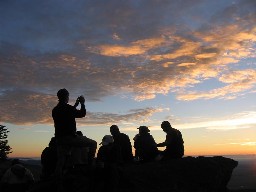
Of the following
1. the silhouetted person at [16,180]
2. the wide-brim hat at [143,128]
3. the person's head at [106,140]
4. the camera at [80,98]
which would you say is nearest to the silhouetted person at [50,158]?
the silhouetted person at [16,180]

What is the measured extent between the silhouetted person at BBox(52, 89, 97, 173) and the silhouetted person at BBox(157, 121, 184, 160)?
255 inches

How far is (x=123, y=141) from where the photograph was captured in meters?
15.1

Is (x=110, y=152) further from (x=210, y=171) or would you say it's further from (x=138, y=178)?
(x=210, y=171)

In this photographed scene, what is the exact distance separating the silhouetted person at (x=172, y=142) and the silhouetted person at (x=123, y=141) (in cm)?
174

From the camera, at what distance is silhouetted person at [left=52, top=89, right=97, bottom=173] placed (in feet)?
28.3

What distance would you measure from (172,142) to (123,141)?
2.32 meters

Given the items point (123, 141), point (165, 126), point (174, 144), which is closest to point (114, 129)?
point (123, 141)

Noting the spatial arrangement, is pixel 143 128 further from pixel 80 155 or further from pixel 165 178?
pixel 80 155

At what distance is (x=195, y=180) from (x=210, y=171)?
1.27 metres

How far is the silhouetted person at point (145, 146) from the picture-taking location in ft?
50.8

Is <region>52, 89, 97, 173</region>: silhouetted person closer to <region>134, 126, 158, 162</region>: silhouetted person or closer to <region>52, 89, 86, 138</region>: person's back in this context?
<region>52, 89, 86, 138</region>: person's back

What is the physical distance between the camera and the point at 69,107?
8.86m

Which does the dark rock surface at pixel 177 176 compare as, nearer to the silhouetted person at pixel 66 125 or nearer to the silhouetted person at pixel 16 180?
the silhouetted person at pixel 66 125

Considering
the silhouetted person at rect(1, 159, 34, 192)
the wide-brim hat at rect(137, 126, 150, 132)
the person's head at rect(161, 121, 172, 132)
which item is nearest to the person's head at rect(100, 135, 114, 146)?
the silhouetted person at rect(1, 159, 34, 192)
